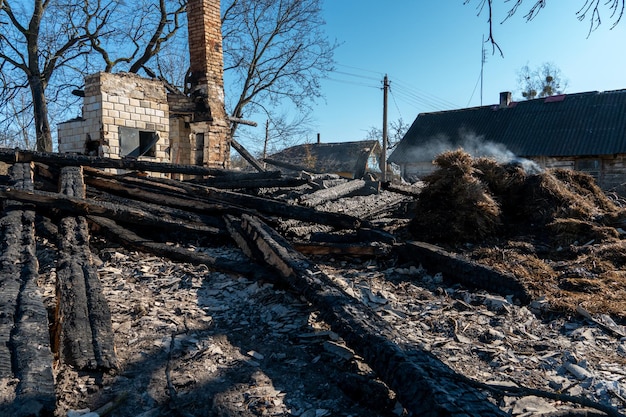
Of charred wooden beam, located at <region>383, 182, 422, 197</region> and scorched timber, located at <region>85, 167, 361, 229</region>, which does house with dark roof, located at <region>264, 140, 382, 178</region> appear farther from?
scorched timber, located at <region>85, 167, 361, 229</region>

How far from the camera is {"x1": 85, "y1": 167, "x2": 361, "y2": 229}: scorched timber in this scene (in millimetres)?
6043

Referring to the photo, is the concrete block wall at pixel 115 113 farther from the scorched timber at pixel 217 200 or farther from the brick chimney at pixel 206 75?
the scorched timber at pixel 217 200

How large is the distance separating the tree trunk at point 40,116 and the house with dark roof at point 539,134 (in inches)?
665

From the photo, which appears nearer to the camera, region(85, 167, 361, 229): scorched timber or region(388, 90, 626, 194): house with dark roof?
region(85, 167, 361, 229): scorched timber

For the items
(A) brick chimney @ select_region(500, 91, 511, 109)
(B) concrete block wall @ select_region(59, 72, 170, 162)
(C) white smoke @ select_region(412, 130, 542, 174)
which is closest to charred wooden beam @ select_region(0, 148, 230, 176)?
(B) concrete block wall @ select_region(59, 72, 170, 162)

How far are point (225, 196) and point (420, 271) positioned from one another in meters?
3.09

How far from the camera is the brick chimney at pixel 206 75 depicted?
1371cm

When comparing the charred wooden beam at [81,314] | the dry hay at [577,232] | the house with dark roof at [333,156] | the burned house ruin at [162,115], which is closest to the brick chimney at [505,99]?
the house with dark roof at [333,156]

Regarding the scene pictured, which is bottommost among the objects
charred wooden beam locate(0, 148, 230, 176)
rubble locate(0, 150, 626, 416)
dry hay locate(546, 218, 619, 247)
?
rubble locate(0, 150, 626, 416)

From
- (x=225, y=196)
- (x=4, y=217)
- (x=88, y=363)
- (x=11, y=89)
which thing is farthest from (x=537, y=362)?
(x=11, y=89)

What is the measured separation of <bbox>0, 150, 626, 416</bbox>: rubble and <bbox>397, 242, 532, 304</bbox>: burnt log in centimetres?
2

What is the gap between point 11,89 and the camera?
64.7 feet

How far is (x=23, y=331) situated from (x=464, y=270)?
391cm

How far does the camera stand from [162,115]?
41.5 feet
